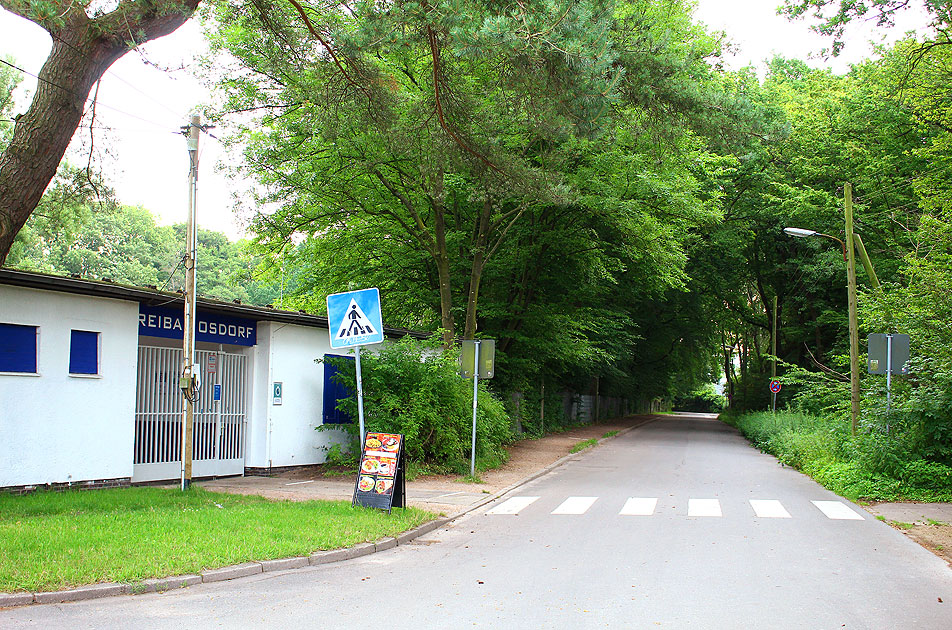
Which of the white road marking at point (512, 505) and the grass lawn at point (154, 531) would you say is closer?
the grass lawn at point (154, 531)

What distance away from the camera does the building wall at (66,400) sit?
1120cm

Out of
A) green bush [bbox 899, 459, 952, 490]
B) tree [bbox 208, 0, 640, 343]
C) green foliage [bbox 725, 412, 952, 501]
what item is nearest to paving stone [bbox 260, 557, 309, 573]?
tree [bbox 208, 0, 640, 343]

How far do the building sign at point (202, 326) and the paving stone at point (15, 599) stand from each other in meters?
8.00

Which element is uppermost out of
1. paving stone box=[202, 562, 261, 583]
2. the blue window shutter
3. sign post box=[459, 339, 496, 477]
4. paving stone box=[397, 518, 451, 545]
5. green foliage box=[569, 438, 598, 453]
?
sign post box=[459, 339, 496, 477]

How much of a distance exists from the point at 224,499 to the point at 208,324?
4279mm

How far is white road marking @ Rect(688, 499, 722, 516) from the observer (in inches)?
466

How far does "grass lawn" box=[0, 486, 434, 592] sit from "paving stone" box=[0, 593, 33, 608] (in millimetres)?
134

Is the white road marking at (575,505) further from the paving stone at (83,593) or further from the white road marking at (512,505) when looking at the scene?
the paving stone at (83,593)

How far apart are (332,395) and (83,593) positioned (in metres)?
11.2

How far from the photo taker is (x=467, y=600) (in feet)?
21.1

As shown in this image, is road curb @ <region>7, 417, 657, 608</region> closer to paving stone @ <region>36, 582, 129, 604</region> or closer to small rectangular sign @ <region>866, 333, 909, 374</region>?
paving stone @ <region>36, 582, 129, 604</region>

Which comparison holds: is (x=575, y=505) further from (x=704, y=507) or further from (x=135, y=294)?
(x=135, y=294)

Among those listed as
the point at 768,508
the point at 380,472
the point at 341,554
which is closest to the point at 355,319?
the point at 380,472

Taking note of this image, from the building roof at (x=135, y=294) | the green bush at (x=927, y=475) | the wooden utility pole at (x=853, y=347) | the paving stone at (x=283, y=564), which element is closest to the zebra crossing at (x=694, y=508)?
the green bush at (x=927, y=475)
